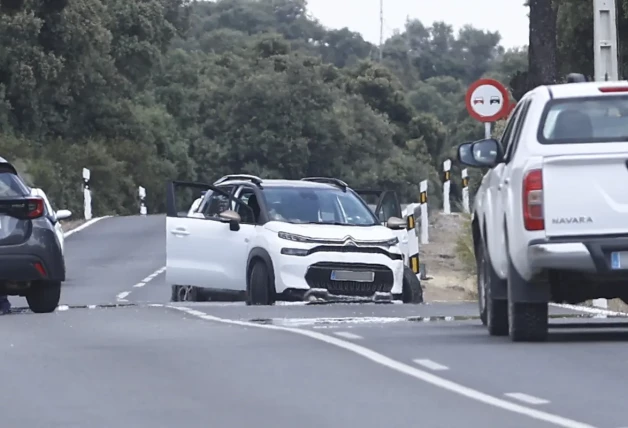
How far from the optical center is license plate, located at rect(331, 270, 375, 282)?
19609mm

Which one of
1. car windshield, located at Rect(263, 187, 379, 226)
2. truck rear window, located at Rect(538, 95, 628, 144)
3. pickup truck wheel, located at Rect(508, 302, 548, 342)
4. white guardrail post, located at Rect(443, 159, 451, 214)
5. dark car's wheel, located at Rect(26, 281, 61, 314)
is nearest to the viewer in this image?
truck rear window, located at Rect(538, 95, 628, 144)

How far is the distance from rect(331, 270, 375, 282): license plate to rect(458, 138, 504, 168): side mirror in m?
6.45

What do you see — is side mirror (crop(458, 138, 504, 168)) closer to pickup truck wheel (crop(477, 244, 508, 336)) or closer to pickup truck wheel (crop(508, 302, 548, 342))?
pickup truck wheel (crop(477, 244, 508, 336))

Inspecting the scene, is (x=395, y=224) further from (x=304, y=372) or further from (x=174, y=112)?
Result: (x=174, y=112)

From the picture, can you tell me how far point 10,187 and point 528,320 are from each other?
672cm

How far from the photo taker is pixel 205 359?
468 inches

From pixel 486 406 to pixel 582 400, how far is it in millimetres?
560

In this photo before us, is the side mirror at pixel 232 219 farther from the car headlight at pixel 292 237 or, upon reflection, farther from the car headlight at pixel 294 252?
the car headlight at pixel 294 252

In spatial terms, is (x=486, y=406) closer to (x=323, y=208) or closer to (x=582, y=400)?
(x=582, y=400)

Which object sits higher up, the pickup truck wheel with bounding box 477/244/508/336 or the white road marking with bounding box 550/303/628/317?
the pickup truck wheel with bounding box 477/244/508/336

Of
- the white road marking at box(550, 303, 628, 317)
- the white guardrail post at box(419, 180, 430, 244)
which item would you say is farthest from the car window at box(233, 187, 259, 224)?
the white guardrail post at box(419, 180, 430, 244)

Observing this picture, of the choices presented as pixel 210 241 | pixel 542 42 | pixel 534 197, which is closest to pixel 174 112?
pixel 542 42

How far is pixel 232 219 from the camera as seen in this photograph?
66.1ft

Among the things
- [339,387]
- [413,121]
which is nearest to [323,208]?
[339,387]
